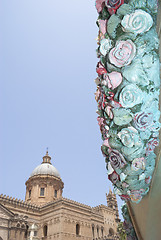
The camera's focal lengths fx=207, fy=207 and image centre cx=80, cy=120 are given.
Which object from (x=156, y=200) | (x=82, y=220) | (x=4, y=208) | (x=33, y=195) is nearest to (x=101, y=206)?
(x=82, y=220)

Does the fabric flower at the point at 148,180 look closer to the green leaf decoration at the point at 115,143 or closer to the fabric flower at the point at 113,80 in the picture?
the green leaf decoration at the point at 115,143

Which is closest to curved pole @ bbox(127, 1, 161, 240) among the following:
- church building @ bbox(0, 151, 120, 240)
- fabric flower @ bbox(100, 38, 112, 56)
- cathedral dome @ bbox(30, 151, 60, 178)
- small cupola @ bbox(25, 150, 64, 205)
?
fabric flower @ bbox(100, 38, 112, 56)

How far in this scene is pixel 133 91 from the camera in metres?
3.20

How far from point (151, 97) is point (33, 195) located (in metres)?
36.0

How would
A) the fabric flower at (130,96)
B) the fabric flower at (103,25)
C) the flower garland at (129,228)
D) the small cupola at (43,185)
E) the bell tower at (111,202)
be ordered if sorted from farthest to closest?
the bell tower at (111,202), the small cupola at (43,185), the flower garland at (129,228), the fabric flower at (103,25), the fabric flower at (130,96)

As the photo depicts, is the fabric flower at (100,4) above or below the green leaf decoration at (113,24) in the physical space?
above

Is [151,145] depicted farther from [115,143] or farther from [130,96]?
[130,96]

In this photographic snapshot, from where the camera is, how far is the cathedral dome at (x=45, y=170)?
125ft

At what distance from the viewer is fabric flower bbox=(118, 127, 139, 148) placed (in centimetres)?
320

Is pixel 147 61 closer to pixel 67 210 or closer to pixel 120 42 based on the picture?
pixel 120 42

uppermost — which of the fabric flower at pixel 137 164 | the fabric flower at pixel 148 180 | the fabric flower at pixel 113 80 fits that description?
the fabric flower at pixel 113 80

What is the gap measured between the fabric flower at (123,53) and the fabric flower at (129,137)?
104 centimetres

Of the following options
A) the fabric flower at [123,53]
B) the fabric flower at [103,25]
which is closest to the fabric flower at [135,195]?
the fabric flower at [123,53]

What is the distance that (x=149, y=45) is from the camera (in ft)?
10.8
